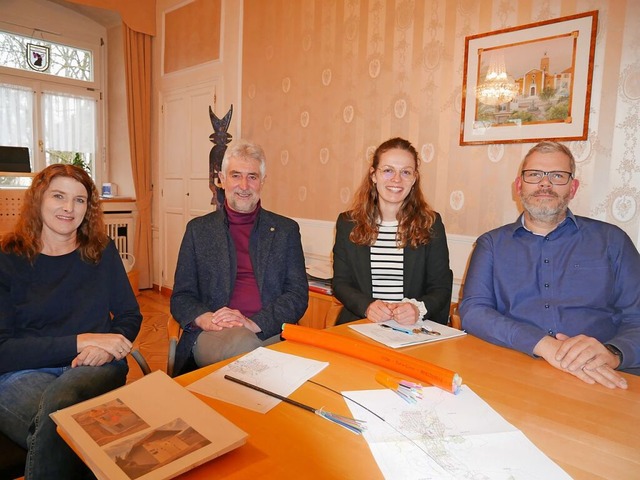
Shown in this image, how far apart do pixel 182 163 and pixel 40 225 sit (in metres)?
3.49

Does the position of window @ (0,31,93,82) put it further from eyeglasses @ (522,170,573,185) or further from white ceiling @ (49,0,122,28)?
eyeglasses @ (522,170,573,185)

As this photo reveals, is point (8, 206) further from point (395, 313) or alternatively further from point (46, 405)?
point (395, 313)

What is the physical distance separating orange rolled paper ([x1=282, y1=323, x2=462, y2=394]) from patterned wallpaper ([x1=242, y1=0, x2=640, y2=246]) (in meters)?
1.70

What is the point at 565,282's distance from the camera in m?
1.62

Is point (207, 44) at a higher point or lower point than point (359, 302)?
higher

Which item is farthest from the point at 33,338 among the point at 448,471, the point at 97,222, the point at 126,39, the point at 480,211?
the point at 126,39

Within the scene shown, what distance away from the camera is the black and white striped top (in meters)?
1.99

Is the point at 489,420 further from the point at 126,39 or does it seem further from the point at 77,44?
the point at 77,44

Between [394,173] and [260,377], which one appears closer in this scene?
[260,377]

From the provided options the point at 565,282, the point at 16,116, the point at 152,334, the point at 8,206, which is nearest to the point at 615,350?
the point at 565,282

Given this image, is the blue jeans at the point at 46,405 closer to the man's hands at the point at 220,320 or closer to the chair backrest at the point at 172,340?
the chair backrest at the point at 172,340

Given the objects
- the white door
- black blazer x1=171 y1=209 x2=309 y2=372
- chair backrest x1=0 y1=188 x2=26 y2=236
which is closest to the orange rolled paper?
black blazer x1=171 y1=209 x2=309 y2=372

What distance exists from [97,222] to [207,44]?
3340 mm

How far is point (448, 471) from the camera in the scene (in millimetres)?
732
